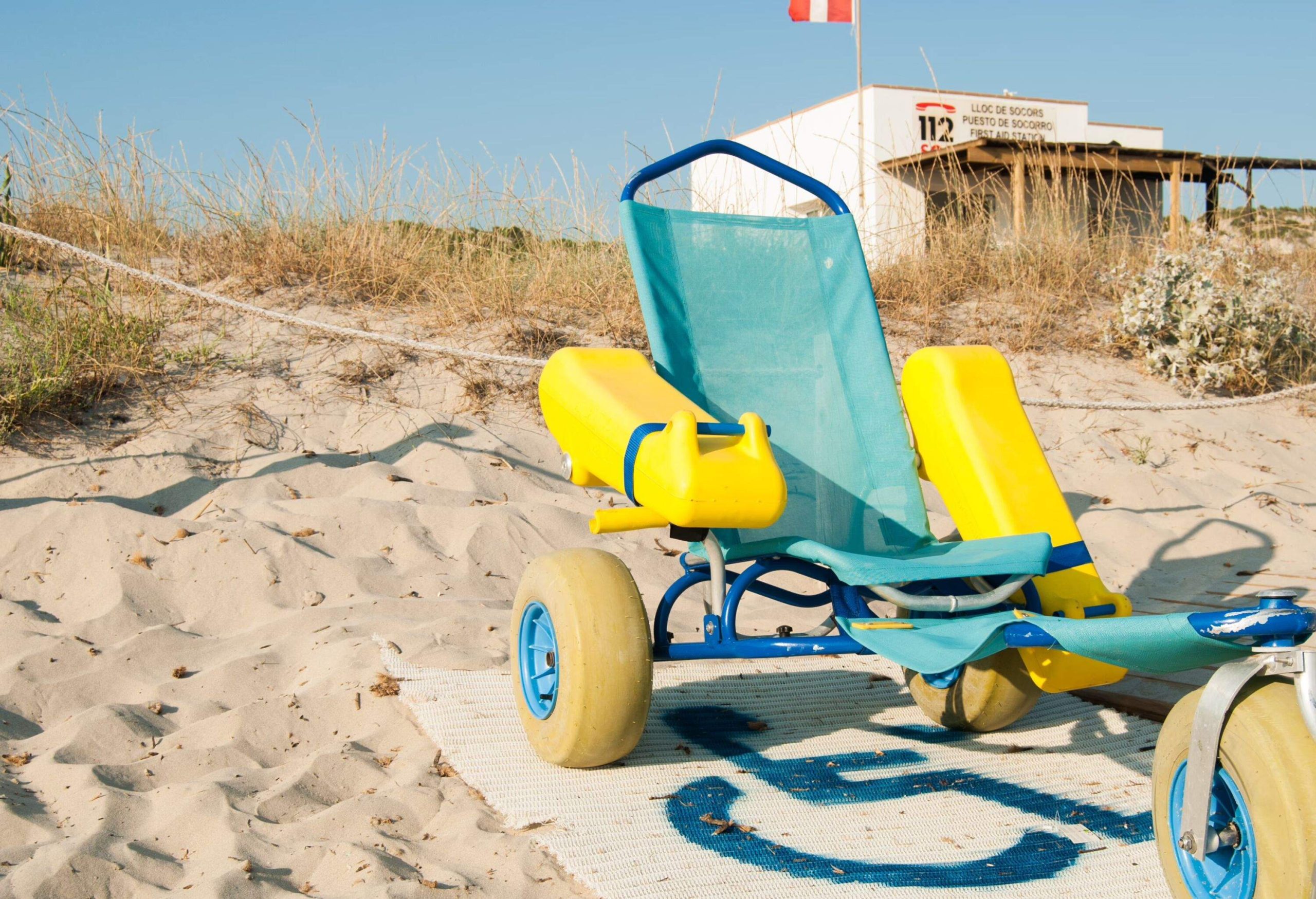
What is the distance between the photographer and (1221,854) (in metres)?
1.65

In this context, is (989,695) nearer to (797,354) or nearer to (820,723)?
(820,723)

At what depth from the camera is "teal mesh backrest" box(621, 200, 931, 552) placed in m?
3.07

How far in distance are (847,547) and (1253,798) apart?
5.13 ft

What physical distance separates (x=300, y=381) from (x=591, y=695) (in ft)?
10.9

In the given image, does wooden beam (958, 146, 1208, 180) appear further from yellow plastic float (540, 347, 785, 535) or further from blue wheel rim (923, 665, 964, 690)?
yellow plastic float (540, 347, 785, 535)

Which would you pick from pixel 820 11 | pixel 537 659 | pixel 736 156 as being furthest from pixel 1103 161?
pixel 537 659

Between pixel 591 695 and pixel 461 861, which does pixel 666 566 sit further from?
pixel 461 861

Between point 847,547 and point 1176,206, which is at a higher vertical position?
point 1176,206

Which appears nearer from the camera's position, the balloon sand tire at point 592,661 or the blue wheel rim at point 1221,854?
the blue wheel rim at point 1221,854

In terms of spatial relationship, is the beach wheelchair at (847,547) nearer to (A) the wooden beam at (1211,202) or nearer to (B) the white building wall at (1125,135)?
(A) the wooden beam at (1211,202)

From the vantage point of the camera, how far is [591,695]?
2.31 m

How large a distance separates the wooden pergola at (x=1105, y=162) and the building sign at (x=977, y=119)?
897 millimetres

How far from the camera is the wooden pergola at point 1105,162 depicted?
9367 millimetres

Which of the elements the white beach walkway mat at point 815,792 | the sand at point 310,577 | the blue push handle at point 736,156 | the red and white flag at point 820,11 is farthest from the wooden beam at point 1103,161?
the white beach walkway mat at point 815,792
